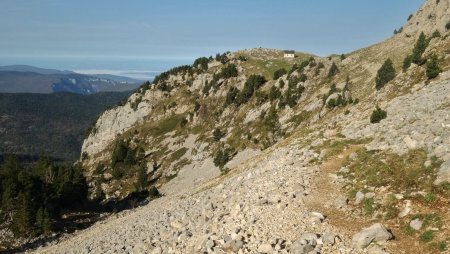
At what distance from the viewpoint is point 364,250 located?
19688 millimetres

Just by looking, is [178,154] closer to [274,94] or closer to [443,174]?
[274,94]

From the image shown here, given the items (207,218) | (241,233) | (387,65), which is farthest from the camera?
(387,65)

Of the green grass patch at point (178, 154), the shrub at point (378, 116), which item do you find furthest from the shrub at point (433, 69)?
the green grass patch at point (178, 154)

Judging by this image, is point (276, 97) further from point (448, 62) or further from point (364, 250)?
point (364, 250)

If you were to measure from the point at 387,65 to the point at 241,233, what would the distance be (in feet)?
Answer: 192

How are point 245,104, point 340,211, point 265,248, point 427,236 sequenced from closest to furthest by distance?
point 427,236 → point 265,248 → point 340,211 → point 245,104

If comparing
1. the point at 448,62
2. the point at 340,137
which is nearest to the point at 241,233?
the point at 340,137

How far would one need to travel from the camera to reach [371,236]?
2005 centimetres

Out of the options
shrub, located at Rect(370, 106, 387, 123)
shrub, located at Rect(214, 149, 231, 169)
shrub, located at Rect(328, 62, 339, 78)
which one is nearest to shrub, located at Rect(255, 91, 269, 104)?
shrub, located at Rect(328, 62, 339, 78)

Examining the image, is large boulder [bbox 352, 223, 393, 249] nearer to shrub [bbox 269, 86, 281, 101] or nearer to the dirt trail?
the dirt trail

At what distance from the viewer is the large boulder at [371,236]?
19.9 m

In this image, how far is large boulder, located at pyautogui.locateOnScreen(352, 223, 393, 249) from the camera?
1992 centimetres

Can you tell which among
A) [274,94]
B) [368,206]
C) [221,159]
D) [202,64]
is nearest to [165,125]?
[202,64]

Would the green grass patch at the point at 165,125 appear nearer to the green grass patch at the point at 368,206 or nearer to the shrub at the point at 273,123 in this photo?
the shrub at the point at 273,123
